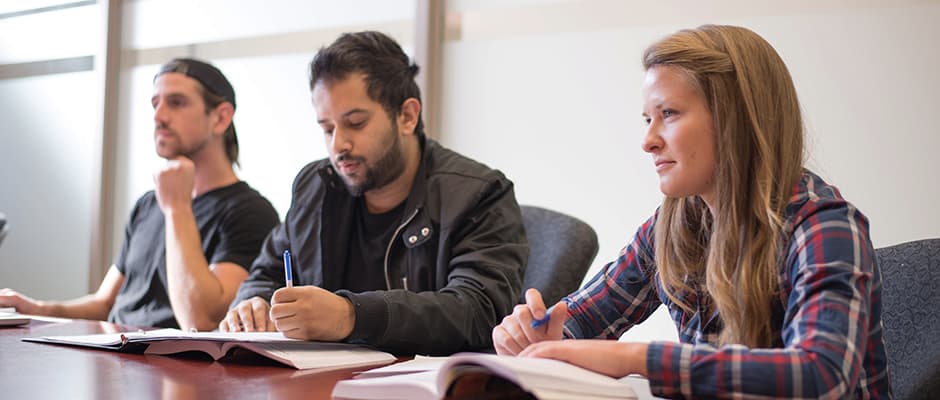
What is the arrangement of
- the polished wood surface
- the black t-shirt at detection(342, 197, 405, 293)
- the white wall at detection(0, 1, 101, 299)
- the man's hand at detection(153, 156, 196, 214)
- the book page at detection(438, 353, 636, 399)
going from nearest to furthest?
the book page at detection(438, 353, 636, 399)
the polished wood surface
the black t-shirt at detection(342, 197, 405, 293)
the man's hand at detection(153, 156, 196, 214)
the white wall at detection(0, 1, 101, 299)

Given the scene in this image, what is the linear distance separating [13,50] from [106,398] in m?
4.29

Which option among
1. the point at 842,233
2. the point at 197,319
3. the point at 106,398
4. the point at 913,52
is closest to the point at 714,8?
the point at 913,52

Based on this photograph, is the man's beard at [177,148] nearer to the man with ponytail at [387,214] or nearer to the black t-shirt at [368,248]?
the man with ponytail at [387,214]

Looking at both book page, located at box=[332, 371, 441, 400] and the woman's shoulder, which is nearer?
book page, located at box=[332, 371, 441, 400]

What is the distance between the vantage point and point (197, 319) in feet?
7.38

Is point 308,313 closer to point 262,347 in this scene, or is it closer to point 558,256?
point 262,347

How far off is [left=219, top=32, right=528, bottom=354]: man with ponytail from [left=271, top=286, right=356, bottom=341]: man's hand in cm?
26

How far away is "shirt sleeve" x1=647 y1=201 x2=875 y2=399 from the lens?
2.92 ft

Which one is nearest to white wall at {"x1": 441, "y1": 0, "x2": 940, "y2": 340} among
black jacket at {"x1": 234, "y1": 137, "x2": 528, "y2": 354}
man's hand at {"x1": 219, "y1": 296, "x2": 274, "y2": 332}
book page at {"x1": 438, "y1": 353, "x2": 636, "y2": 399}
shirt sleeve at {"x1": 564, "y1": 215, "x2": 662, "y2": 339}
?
black jacket at {"x1": 234, "y1": 137, "x2": 528, "y2": 354}

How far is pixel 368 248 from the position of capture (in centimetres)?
196

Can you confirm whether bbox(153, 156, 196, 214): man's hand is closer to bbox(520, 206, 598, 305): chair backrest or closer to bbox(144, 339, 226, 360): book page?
bbox(520, 206, 598, 305): chair backrest

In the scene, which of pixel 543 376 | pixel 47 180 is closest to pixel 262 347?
pixel 543 376

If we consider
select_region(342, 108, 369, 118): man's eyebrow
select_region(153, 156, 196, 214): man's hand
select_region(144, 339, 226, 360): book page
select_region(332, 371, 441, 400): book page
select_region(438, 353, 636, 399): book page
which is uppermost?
select_region(342, 108, 369, 118): man's eyebrow

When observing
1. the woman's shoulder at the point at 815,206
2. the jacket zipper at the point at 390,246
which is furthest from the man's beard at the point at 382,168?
the woman's shoulder at the point at 815,206
